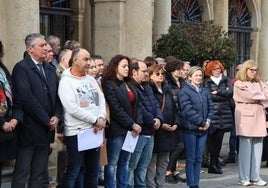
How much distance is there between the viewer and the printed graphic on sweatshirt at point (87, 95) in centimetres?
749

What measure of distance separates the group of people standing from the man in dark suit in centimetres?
1

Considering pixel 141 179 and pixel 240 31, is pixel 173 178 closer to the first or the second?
pixel 141 179

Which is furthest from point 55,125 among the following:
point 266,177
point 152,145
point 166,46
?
point 166,46

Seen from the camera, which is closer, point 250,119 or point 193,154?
point 193,154

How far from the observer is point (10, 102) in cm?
712

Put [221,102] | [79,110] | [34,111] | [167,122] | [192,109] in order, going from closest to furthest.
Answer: [34,111], [79,110], [167,122], [192,109], [221,102]

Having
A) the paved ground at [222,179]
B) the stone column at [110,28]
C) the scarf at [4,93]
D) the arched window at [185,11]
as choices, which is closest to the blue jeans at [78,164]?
the scarf at [4,93]

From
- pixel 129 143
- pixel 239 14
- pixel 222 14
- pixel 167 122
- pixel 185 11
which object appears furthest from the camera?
pixel 239 14

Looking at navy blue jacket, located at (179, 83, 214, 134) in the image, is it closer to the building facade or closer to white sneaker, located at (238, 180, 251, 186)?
white sneaker, located at (238, 180, 251, 186)

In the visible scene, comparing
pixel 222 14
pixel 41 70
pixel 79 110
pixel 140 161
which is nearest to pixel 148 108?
pixel 140 161

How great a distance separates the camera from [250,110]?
10.2 m

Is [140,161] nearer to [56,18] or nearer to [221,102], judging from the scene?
[221,102]

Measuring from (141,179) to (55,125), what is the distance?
5.60 feet

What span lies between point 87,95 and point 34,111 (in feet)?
2.29
